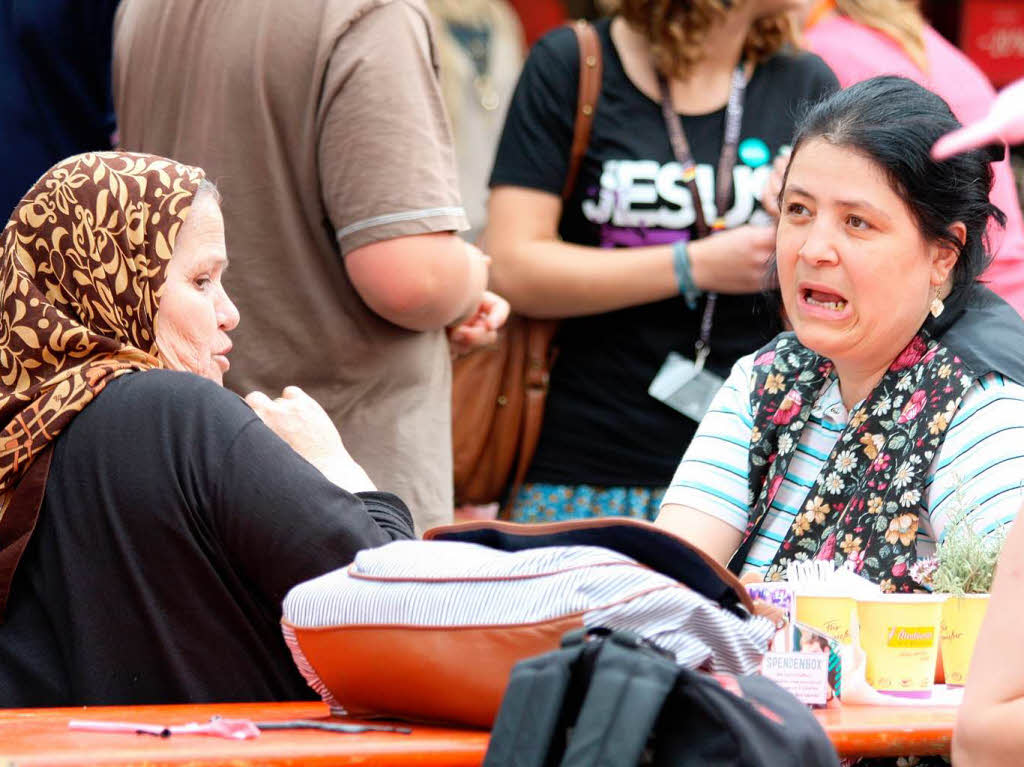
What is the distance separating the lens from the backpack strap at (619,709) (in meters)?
1.56

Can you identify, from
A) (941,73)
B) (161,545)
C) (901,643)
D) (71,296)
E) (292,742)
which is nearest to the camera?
(292,742)

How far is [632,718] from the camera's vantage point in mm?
1562

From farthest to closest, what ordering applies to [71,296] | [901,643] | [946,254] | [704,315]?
[704,315] < [946,254] < [71,296] < [901,643]

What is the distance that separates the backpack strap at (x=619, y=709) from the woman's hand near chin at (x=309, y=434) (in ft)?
3.14

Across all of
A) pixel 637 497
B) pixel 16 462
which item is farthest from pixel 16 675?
pixel 637 497

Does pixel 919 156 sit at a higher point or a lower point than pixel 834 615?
higher

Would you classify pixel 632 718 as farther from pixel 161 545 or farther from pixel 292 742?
pixel 161 545

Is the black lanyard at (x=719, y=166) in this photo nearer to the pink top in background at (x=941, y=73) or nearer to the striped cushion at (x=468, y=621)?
the pink top in background at (x=941, y=73)

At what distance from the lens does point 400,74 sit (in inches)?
117

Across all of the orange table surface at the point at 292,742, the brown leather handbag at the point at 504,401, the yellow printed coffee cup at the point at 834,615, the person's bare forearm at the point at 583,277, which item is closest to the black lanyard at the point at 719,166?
the person's bare forearm at the point at 583,277

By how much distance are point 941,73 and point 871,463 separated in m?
1.65

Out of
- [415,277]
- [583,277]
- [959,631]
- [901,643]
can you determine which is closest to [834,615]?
[901,643]

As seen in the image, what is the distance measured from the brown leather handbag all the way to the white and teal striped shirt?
0.87 meters

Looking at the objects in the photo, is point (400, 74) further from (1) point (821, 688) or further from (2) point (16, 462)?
(1) point (821, 688)
